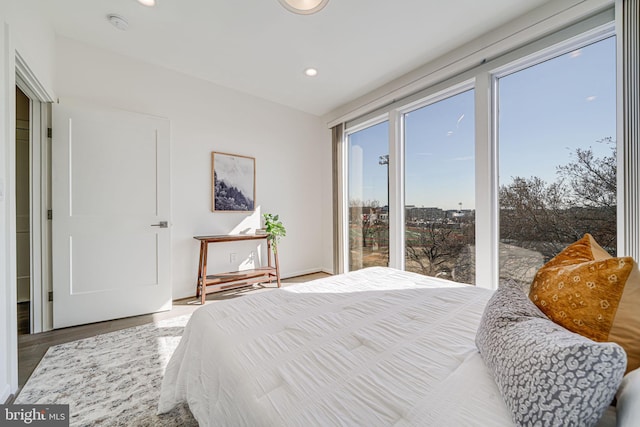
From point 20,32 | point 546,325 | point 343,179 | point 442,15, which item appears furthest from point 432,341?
point 343,179

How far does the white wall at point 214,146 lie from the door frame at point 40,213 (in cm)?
37

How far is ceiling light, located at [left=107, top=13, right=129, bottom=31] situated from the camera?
7.44 ft

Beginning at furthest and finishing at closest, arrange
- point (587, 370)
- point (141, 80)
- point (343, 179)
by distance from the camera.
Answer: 1. point (343, 179)
2. point (141, 80)
3. point (587, 370)

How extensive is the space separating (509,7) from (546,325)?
102 inches

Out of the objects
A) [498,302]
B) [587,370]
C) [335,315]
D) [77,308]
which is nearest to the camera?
[587,370]

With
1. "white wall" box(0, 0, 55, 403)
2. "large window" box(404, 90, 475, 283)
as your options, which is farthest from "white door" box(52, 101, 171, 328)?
"large window" box(404, 90, 475, 283)

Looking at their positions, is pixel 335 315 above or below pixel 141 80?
below

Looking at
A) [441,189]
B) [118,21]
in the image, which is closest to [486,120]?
[441,189]

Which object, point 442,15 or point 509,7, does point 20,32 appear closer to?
point 442,15

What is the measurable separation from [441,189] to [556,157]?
3.34ft

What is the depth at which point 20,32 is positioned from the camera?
1.74 meters

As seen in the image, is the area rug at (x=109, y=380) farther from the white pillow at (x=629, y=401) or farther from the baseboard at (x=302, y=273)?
the baseboard at (x=302, y=273)

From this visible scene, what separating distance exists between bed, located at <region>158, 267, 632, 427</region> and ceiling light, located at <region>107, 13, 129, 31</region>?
8.67ft

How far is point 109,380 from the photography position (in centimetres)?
167
